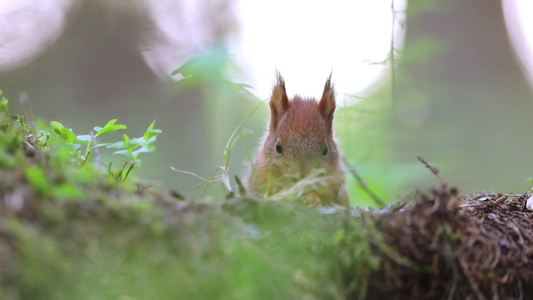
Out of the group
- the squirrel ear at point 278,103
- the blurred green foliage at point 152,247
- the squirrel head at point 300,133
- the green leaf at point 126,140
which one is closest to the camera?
the blurred green foliage at point 152,247

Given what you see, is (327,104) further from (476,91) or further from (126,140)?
(476,91)

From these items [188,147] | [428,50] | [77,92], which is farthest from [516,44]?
[77,92]

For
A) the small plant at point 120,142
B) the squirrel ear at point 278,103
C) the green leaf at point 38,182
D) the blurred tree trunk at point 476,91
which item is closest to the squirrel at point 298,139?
the squirrel ear at point 278,103

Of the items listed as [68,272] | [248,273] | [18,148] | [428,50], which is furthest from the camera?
[428,50]

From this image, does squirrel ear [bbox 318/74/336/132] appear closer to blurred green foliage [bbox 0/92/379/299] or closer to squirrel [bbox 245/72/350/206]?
squirrel [bbox 245/72/350/206]

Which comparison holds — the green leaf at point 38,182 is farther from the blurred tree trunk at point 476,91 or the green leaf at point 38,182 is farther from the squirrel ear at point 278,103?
the blurred tree trunk at point 476,91

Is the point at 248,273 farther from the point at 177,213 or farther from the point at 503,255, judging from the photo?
the point at 503,255

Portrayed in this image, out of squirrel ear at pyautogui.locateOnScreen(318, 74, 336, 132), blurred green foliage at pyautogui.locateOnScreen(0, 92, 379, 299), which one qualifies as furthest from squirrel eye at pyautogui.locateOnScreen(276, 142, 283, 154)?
blurred green foliage at pyautogui.locateOnScreen(0, 92, 379, 299)
